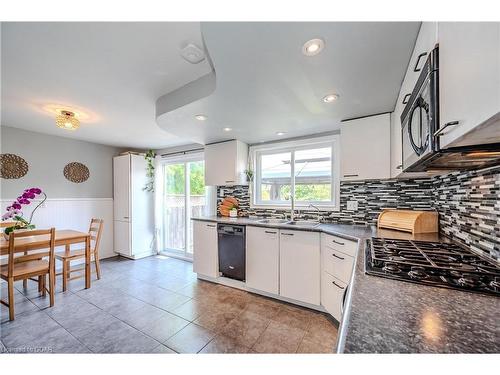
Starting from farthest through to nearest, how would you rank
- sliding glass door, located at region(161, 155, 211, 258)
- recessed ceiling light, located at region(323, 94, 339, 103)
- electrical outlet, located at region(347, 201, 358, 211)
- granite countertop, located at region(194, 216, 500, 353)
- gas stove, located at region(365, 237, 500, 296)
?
sliding glass door, located at region(161, 155, 211, 258) → electrical outlet, located at region(347, 201, 358, 211) → recessed ceiling light, located at region(323, 94, 339, 103) → gas stove, located at region(365, 237, 500, 296) → granite countertop, located at region(194, 216, 500, 353)

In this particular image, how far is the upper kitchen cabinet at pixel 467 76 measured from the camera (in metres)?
0.49

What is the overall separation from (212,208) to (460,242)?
3006 millimetres

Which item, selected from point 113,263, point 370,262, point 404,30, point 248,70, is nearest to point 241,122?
point 248,70

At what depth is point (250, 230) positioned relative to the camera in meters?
2.54

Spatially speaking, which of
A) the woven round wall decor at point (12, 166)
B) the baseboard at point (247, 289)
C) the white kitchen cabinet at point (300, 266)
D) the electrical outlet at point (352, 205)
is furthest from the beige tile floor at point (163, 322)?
the woven round wall decor at point (12, 166)

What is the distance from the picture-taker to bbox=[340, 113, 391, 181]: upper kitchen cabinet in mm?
1968

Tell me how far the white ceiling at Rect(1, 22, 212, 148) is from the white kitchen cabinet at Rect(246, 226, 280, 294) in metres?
1.73

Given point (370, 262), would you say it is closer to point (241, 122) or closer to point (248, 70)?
point (248, 70)

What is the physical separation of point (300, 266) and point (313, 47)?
1.93 m

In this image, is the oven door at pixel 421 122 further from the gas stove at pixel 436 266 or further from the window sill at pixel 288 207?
the window sill at pixel 288 207

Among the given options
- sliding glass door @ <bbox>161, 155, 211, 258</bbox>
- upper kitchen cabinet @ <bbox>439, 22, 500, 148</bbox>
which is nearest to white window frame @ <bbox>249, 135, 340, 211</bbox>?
sliding glass door @ <bbox>161, 155, 211, 258</bbox>

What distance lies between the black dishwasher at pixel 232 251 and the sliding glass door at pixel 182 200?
Answer: 3.55 feet

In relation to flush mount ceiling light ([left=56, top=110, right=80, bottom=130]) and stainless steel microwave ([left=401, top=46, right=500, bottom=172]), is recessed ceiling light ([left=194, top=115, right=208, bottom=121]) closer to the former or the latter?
flush mount ceiling light ([left=56, top=110, right=80, bottom=130])

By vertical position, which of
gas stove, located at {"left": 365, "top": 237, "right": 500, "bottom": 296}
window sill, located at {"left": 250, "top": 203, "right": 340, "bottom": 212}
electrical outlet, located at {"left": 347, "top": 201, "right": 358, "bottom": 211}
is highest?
electrical outlet, located at {"left": 347, "top": 201, "right": 358, "bottom": 211}
